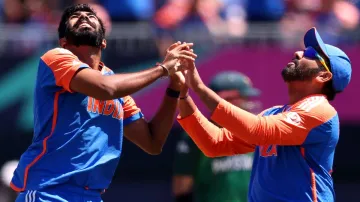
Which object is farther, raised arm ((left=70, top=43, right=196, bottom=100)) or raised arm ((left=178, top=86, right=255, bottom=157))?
raised arm ((left=178, top=86, right=255, bottom=157))

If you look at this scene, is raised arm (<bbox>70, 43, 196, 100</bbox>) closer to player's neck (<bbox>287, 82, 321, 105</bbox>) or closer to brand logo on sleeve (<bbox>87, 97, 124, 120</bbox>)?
brand logo on sleeve (<bbox>87, 97, 124, 120</bbox>)

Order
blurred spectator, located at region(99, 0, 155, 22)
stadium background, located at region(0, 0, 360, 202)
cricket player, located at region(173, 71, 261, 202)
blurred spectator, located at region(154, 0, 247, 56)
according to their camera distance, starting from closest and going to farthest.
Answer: cricket player, located at region(173, 71, 261, 202)
stadium background, located at region(0, 0, 360, 202)
blurred spectator, located at region(154, 0, 247, 56)
blurred spectator, located at region(99, 0, 155, 22)

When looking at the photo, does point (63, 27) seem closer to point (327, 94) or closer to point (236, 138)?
point (236, 138)

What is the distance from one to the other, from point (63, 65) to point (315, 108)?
1606 mm

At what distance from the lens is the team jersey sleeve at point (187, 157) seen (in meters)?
7.51

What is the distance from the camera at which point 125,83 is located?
16.8 feet

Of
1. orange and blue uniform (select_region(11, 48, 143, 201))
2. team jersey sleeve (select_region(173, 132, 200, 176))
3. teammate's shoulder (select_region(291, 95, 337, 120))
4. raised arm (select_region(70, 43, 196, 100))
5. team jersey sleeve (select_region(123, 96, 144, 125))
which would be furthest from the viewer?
team jersey sleeve (select_region(173, 132, 200, 176))

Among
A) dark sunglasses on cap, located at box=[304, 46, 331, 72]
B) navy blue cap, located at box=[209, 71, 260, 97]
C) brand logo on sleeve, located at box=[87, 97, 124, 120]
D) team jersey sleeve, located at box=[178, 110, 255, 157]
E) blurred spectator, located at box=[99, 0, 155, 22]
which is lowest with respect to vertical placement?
blurred spectator, located at box=[99, 0, 155, 22]

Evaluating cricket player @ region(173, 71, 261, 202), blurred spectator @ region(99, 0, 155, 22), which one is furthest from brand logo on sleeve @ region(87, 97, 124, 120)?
blurred spectator @ region(99, 0, 155, 22)

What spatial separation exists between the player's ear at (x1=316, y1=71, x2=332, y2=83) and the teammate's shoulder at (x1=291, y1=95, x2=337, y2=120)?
129 millimetres

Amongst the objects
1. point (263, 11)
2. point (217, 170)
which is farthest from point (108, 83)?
point (263, 11)

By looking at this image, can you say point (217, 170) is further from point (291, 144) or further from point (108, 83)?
point (108, 83)

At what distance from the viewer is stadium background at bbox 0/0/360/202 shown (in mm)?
9969

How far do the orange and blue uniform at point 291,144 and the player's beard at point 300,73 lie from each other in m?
0.14
